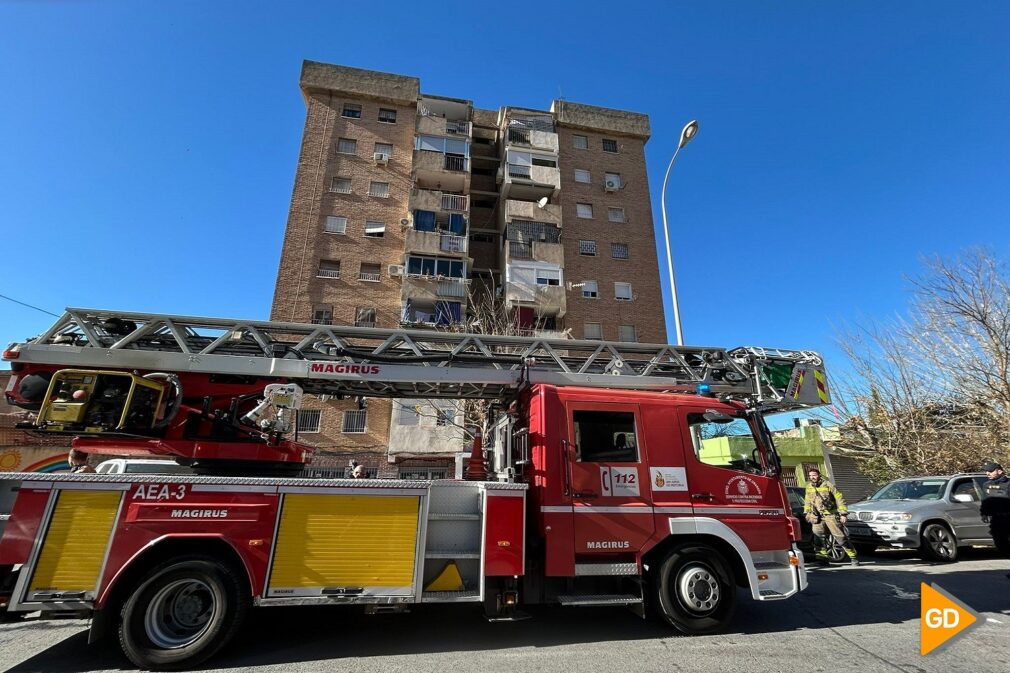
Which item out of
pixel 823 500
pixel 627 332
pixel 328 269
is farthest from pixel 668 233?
pixel 328 269

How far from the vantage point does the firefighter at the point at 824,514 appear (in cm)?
943

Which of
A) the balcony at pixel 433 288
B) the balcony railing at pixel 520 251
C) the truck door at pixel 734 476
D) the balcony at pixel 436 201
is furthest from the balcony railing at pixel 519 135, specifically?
the truck door at pixel 734 476

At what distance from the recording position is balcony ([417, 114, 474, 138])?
29109mm

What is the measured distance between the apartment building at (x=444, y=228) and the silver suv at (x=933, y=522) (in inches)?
581

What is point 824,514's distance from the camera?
952cm

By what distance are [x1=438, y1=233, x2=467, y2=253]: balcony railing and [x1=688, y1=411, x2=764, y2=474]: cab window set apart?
70.7ft

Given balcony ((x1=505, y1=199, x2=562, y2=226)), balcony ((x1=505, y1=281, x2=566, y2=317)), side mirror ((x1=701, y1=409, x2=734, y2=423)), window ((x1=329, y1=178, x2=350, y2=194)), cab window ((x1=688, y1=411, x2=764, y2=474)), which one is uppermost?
window ((x1=329, y1=178, x2=350, y2=194))

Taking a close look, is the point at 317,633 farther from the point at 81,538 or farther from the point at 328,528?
the point at 81,538

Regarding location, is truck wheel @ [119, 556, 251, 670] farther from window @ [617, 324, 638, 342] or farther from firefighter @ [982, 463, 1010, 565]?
window @ [617, 324, 638, 342]

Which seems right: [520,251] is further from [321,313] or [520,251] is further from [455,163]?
[321,313]

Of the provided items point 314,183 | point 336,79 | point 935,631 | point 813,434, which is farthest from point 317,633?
point 336,79

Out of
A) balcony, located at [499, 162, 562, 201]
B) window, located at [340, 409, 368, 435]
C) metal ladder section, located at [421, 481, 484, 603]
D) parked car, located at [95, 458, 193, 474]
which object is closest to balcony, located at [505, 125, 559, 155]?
balcony, located at [499, 162, 562, 201]

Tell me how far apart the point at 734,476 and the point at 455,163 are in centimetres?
2650

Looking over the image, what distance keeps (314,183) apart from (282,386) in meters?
24.7
